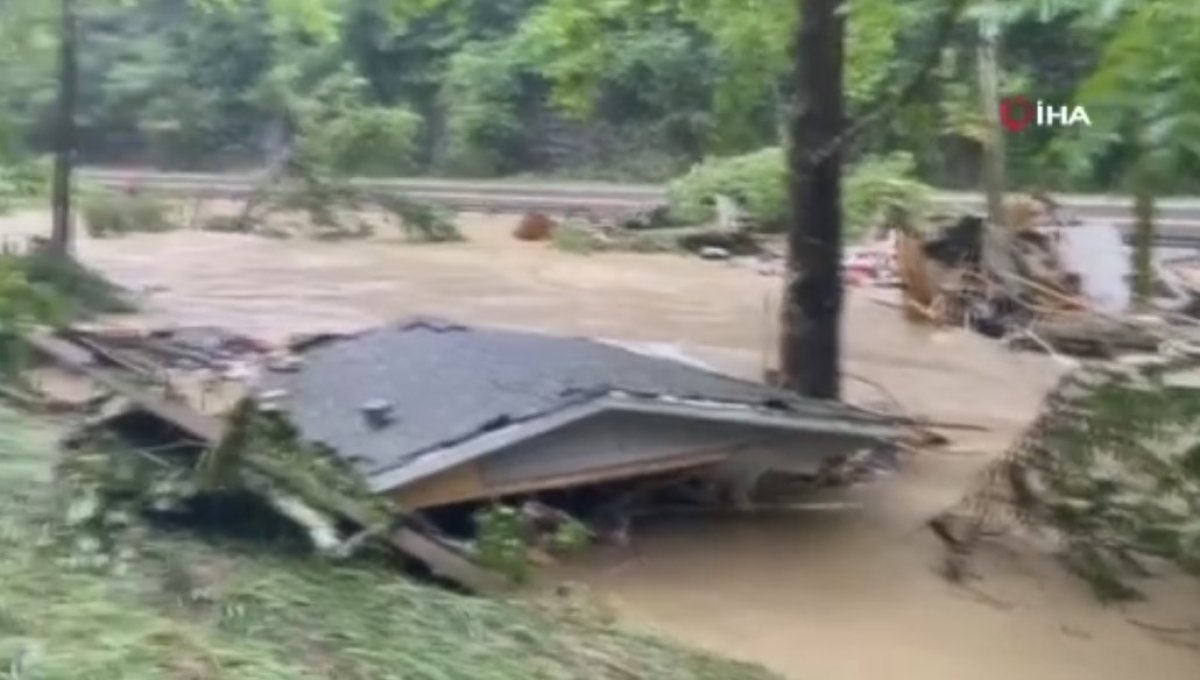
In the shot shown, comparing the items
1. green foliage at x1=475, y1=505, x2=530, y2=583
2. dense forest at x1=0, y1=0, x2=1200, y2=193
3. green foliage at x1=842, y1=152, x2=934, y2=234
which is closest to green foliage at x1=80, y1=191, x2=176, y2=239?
→ dense forest at x1=0, y1=0, x2=1200, y2=193

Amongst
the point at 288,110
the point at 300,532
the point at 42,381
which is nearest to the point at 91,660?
the point at 300,532

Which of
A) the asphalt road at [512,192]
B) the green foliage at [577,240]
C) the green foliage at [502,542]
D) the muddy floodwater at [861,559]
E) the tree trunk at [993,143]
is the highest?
the tree trunk at [993,143]

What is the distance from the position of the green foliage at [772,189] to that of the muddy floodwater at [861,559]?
14.1ft

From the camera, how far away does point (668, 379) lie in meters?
9.96

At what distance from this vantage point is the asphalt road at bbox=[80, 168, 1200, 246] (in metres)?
26.5

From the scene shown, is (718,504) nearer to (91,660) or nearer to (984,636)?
(984,636)

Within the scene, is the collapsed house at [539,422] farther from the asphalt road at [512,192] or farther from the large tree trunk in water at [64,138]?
the asphalt road at [512,192]

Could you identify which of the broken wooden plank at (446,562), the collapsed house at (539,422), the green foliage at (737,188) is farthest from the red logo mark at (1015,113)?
the broken wooden plank at (446,562)

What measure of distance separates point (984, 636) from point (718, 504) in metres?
1.93

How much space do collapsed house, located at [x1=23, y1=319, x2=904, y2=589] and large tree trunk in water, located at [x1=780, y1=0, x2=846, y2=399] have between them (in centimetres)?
120

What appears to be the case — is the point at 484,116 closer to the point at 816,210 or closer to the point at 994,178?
the point at 994,178

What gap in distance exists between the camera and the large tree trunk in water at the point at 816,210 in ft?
39.1

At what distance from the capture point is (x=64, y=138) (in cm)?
1880

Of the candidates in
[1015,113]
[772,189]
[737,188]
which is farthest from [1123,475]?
[737,188]
